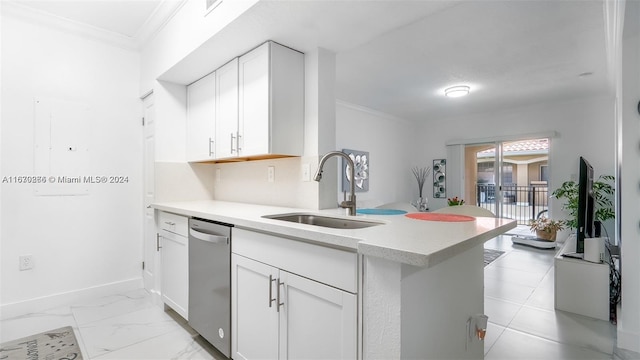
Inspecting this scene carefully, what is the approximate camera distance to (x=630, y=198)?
6.10 feet

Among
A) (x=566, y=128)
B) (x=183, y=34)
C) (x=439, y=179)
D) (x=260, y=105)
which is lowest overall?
(x=439, y=179)

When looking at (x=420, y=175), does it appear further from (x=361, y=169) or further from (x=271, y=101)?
(x=271, y=101)

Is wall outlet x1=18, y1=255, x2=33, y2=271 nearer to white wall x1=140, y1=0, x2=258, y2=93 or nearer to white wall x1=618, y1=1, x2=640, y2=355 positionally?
white wall x1=140, y1=0, x2=258, y2=93

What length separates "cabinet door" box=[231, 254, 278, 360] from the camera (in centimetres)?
135

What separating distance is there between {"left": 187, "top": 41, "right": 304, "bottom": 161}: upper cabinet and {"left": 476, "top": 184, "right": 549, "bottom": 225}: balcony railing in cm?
570

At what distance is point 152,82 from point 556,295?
398cm

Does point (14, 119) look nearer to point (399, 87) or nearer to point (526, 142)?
point (399, 87)

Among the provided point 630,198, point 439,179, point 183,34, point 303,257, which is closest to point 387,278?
point 303,257

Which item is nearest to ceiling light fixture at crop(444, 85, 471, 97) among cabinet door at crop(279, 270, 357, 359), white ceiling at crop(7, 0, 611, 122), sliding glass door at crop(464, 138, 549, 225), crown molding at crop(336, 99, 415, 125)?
white ceiling at crop(7, 0, 611, 122)

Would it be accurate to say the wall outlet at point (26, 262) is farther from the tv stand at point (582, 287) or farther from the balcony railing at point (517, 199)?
the balcony railing at point (517, 199)

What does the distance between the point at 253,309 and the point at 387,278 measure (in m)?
0.83

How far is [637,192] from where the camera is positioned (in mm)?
1831

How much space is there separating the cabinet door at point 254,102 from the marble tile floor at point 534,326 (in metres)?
1.98

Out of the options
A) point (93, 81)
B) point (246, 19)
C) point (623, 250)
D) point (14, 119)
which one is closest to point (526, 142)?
point (623, 250)
